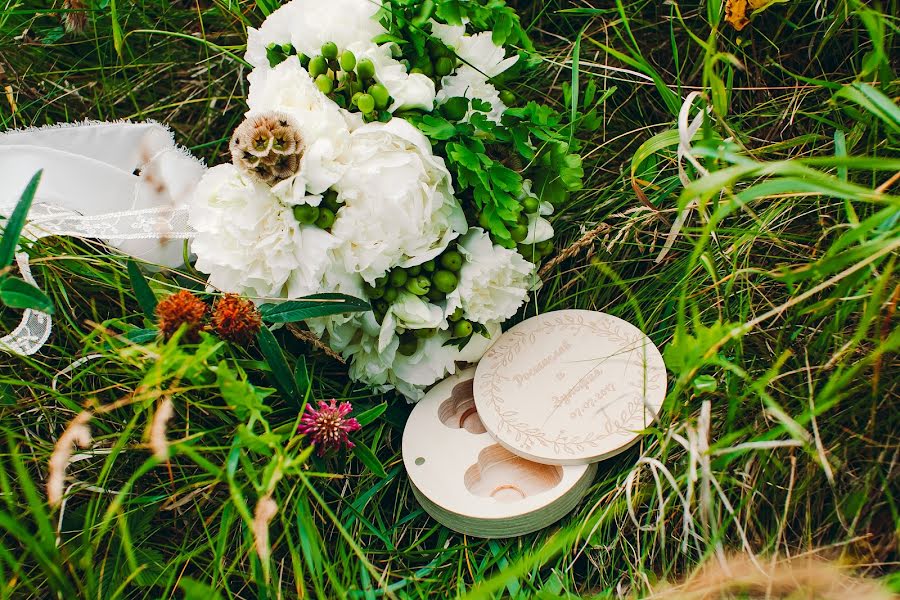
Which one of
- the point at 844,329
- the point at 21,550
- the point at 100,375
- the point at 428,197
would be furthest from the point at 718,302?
the point at 21,550

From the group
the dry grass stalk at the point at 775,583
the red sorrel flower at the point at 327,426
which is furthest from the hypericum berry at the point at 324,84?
the dry grass stalk at the point at 775,583

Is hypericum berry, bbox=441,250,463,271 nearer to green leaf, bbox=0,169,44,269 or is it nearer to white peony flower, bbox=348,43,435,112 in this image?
white peony flower, bbox=348,43,435,112

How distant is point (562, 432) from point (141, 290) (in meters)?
0.72

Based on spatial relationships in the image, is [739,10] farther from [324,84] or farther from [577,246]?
[324,84]

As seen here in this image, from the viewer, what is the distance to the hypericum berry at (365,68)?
1108mm

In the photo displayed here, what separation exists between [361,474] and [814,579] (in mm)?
714

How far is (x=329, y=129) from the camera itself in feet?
3.54

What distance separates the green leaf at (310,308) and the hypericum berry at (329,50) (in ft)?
1.25

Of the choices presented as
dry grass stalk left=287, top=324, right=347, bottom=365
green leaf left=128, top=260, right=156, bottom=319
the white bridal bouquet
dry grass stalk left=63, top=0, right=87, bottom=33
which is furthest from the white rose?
dry grass stalk left=63, top=0, right=87, bottom=33

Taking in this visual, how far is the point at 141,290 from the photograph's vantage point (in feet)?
3.59

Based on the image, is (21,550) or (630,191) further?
(630,191)

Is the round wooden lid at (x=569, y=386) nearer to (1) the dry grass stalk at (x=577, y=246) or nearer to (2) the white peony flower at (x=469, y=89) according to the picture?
(1) the dry grass stalk at (x=577, y=246)

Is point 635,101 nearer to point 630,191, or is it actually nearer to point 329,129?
point 630,191

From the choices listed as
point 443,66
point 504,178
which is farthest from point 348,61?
point 504,178
